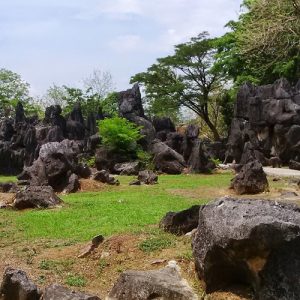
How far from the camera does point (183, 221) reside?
8883mm

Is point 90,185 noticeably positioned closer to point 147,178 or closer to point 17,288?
point 147,178

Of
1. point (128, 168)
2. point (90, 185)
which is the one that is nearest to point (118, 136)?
point (128, 168)

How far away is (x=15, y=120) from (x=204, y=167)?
1732cm

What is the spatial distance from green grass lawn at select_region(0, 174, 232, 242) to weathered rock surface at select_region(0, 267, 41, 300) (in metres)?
3.05

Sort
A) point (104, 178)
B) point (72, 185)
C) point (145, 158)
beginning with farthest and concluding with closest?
point (145, 158), point (104, 178), point (72, 185)

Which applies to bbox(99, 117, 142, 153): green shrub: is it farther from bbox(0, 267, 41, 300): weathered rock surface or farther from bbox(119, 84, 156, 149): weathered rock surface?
bbox(0, 267, 41, 300): weathered rock surface

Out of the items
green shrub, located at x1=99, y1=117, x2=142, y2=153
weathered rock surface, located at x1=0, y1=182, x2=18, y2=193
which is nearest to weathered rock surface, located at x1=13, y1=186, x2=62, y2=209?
weathered rock surface, located at x1=0, y1=182, x2=18, y2=193

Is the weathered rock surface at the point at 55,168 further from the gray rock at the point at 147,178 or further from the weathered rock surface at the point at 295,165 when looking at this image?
the weathered rock surface at the point at 295,165

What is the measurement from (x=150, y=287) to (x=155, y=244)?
233 cm

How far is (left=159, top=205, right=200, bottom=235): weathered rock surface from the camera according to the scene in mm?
8805

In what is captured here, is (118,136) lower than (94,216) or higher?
higher

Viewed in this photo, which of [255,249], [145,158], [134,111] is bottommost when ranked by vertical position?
[145,158]

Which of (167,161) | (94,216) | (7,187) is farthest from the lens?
(167,161)

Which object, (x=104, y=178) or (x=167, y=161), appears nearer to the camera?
(x=104, y=178)
